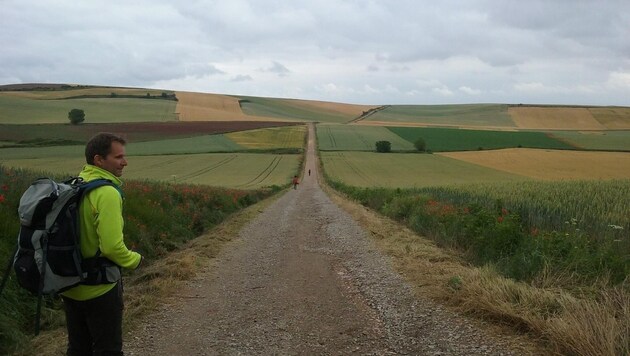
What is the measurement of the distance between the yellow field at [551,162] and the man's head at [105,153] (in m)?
44.9

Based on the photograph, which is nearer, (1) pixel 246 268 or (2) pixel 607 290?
(2) pixel 607 290

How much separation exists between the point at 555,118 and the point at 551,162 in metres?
69.9

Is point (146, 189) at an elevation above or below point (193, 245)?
above

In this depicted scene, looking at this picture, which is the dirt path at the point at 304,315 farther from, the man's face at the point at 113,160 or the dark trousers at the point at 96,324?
the man's face at the point at 113,160

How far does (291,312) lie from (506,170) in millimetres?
50347

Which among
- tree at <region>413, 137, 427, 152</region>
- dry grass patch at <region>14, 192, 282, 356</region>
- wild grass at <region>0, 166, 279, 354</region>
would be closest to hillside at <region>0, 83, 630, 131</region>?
tree at <region>413, 137, 427, 152</region>

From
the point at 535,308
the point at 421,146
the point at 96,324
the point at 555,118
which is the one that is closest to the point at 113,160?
the point at 96,324

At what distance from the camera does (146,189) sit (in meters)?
13.1

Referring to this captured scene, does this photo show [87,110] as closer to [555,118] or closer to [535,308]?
[535,308]

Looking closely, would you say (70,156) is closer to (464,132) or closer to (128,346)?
(128,346)

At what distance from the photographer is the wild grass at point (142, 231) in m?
5.25

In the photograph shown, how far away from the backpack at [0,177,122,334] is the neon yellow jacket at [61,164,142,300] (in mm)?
62

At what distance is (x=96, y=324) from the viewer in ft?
11.5

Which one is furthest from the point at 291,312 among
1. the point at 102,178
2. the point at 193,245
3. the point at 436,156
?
the point at 436,156
